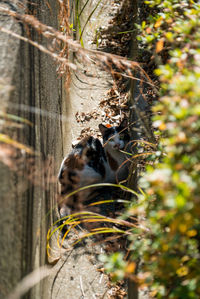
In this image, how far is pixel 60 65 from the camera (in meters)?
2.38

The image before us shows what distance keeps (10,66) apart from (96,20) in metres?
2.94

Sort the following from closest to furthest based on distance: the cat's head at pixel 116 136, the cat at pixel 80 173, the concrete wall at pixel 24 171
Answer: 1. the concrete wall at pixel 24 171
2. the cat at pixel 80 173
3. the cat's head at pixel 116 136

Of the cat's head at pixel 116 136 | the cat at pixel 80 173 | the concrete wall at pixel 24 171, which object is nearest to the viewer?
the concrete wall at pixel 24 171

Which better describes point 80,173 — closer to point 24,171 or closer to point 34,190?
point 34,190

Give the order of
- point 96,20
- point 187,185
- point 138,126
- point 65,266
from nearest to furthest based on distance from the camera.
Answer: point 187,185 < point 65,266 < point 138,126 < point 96,20

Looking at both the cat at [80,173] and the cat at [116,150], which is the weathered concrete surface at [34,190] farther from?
the cat at [116,150]

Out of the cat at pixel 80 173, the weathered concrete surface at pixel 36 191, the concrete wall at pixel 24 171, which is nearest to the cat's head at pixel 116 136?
the cat at pixel 80 173

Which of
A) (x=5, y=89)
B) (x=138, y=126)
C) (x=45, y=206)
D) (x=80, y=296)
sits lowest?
(x=80, y=296)

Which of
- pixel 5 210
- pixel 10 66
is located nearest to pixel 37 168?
pixel 5 210

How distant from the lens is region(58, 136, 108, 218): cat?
8.14 ft

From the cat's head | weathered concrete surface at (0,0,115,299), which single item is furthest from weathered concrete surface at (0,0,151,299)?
the cat's head

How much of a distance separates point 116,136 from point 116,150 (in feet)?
0.42

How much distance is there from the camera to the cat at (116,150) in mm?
2744

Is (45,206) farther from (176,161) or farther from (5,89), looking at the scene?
(176,161)
